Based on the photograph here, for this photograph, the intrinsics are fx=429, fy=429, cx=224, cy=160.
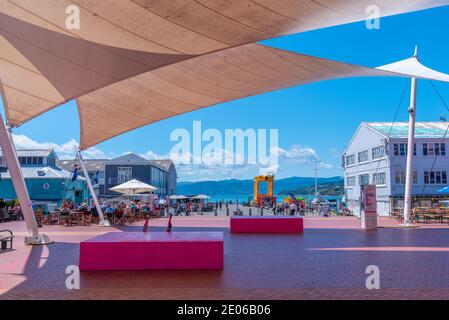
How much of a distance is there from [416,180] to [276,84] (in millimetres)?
26851

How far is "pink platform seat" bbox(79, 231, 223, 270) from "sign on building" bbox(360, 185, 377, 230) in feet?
41.0

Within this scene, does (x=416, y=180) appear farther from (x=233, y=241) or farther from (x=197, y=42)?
(x=197, y=42)

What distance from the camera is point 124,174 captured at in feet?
200

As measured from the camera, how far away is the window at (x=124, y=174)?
60.9 metres

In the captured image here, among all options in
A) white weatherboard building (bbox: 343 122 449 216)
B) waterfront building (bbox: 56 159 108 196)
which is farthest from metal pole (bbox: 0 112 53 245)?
waterfront building (bbox: 56 159 108 196)

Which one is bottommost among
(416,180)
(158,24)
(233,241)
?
(233,241)

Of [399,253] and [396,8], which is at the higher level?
[396,8]

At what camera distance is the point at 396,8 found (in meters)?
9.38

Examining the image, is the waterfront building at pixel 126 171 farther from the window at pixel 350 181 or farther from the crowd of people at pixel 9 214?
the crowd of people at pixel 9 214

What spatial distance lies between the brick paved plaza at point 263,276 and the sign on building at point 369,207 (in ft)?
21.6

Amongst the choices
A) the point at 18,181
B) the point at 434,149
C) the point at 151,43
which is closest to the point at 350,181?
the point at 434,149

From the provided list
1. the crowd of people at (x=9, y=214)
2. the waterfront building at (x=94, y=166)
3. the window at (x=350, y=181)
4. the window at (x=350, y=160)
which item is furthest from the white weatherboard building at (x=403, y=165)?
the waterfront building at (x=94, y=166)

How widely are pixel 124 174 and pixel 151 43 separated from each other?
173 ft
